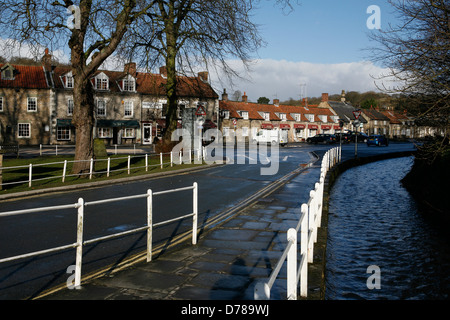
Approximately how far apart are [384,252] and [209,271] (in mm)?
5408

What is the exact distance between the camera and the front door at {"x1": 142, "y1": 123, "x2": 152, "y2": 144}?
5669 cm

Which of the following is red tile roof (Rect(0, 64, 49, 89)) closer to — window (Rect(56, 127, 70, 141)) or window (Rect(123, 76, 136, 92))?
window (Rect(56, 127, 70, 141))

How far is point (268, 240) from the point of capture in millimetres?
8391

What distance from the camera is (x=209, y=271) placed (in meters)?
6.27

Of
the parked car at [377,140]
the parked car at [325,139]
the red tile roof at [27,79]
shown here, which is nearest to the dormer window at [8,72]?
the red tile roof at [27,79]

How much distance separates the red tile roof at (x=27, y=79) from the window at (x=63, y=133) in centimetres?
537

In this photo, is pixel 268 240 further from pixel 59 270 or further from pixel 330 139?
pixel 330 139

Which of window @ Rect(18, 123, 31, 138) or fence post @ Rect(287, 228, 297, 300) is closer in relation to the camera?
fence post @ Rect(287, 228, 297, 300)

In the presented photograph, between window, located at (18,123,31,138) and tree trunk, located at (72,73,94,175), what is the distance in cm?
3481

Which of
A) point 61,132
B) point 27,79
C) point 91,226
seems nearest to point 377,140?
point 61,132

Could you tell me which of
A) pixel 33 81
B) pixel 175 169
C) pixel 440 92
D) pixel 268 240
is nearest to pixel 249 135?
pixel 33 81

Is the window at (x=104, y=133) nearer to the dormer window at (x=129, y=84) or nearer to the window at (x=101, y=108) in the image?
the window at (x=101, y=108)

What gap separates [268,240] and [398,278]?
2.67 metres

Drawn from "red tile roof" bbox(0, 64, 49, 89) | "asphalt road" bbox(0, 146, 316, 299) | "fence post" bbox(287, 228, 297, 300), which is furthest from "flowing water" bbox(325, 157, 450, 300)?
"red tile roof" bbox(0, 64, 49, 89)
